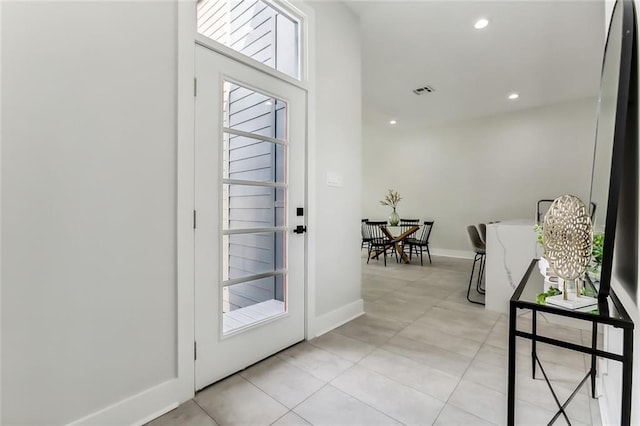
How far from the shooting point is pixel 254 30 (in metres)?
2.15

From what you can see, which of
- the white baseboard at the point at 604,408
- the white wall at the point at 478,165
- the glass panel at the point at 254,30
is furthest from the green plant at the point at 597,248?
the white wall at the point at 478,165

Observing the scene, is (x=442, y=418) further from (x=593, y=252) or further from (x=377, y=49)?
(x=377, y=49)

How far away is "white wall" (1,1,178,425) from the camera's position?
117 centimetres

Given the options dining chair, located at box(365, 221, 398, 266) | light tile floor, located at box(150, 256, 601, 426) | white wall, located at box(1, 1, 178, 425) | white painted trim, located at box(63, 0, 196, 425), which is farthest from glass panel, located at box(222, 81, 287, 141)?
dining chair, located at box(365, 221, 398, 266)

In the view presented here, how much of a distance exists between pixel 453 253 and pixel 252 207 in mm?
5955

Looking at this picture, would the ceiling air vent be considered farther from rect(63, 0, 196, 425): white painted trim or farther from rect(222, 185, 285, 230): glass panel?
rect(63, 0, 196, 425): white painted trim

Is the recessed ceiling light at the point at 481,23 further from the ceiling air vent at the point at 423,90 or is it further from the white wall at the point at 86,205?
the white wall at the point at 86,205

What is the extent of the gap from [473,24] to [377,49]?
41.2 inches

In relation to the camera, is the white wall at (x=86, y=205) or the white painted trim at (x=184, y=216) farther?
the white painted trim at (x=184, y=216)

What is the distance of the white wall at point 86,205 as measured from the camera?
1.17 meters

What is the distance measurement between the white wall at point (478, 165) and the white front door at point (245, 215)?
4608 mm

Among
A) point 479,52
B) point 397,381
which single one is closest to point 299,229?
point 397,381

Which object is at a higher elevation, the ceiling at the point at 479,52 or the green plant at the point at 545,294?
the ceiling at the point at 479,52

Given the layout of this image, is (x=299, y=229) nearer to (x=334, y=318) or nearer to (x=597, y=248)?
(x=334, y=318)
